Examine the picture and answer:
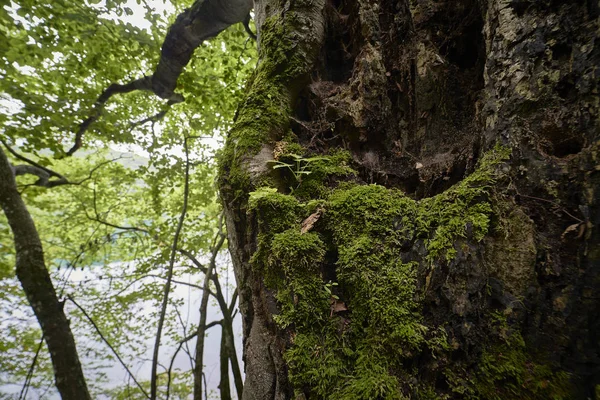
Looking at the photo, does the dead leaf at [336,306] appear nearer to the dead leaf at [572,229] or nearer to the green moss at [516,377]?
the green moss at [516,377]

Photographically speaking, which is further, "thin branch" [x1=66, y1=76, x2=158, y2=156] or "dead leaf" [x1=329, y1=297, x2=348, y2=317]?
"thin branch" [x1=66, y1=76, x2=158, y2=156]

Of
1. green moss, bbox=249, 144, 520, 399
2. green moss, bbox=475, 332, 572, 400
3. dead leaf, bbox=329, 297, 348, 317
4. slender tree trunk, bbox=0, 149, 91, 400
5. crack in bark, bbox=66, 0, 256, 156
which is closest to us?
green moss, bbox=475, 332, 572, 400

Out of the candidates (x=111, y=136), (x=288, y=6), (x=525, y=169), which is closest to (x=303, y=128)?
(x=288, y=6)

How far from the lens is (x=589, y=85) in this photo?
1.18 meters

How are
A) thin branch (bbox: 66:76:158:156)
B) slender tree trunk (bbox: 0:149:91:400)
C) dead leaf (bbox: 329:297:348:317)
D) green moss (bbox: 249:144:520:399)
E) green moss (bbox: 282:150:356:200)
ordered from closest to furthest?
green moss (bbox: 249:144:520:399) → dead leaf (bbox: 329:297:348:317) → green moss (bbox: 282:150:356:200) → slender tree trunk (bbox: 0:149:91:400) → thin branch (bbox: 66:76:158:156)

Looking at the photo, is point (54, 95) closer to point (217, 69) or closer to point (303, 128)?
point (217, 69)

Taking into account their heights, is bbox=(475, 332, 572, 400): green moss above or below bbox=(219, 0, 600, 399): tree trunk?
below

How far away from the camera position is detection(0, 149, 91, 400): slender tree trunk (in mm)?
3148

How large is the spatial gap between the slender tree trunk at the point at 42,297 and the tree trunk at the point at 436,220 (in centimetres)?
304

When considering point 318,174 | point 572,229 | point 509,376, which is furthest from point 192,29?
point 509,376

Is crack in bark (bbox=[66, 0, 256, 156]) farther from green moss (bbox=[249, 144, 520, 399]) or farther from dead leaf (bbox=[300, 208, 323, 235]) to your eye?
dead leaf (bbox=[300, 208, 323, 235])

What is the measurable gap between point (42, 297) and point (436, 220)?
434cm

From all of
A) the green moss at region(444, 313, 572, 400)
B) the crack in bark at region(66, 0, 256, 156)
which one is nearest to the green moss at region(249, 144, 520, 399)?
the green moss at region(444, 313, 572, 400)

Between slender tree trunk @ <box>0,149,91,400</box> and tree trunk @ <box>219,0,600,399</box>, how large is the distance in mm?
3044
